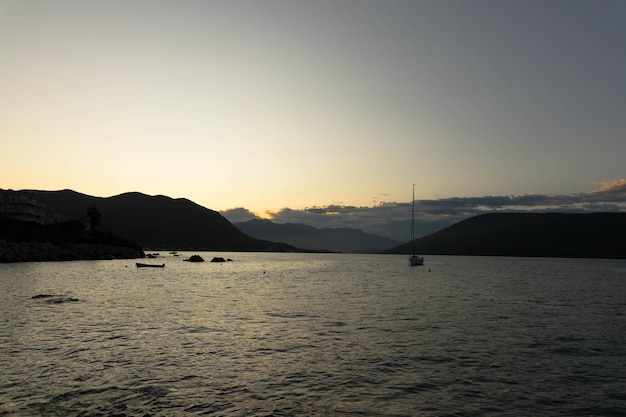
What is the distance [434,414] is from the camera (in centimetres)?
1648

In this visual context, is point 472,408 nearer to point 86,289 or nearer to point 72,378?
point 72,378

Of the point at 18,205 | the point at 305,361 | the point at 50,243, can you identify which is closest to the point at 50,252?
the point at 50,243

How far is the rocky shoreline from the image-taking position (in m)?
120

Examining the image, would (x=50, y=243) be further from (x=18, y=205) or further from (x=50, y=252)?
(x=18, y=205)

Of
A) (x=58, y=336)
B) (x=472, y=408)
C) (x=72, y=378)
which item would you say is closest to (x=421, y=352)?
(x=472, y=408)

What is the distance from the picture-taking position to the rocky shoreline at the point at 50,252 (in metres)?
120

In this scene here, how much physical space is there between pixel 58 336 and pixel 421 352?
24.2 metres

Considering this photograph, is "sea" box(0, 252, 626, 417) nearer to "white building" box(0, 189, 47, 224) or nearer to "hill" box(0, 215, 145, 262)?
"hill" box(0, 215, 145, 262)

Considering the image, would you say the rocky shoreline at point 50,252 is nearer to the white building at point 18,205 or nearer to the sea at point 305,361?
the white building at point 18,205

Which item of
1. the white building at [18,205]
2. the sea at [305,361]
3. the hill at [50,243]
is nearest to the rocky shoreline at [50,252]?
the hill at [50,243]

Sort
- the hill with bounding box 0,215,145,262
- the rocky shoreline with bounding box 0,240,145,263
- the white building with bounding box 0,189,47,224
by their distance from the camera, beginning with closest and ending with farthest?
the rocky shoreline with bounding box 0,240,145,263 → the hill with bounding box 0,215,145,262 → the white building with bounding box 0,189,47,224

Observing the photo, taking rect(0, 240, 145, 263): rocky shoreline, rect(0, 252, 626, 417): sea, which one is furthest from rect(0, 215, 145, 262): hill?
rect(0, 252, 626, 417): sea

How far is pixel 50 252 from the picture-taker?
13838 cm

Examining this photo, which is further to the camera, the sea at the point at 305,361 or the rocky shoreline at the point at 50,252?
the rocky shoreline at the point at 50,252
